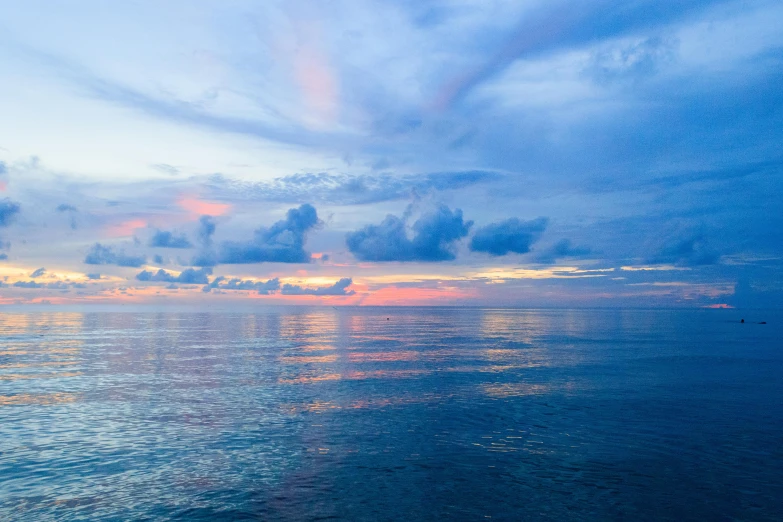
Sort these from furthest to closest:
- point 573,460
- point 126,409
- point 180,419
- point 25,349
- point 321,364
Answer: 1. point 25,349
2. point 321,364
3. point 126,409
4. point 180,419
5. point 573,460

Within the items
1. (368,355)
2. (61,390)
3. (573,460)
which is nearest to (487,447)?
(573,460)

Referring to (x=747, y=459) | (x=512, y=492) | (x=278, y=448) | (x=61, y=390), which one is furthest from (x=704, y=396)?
(x=61, y=390)

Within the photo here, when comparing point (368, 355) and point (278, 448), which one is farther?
point (368, 355)

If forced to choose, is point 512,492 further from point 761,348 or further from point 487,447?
point 761,348

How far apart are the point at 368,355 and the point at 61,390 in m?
36.6

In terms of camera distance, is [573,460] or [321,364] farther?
[321,364]

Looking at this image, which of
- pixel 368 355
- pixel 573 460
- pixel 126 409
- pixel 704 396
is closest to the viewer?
pixel 573 460

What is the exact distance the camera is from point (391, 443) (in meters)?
28.3

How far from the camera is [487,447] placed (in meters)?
27.5

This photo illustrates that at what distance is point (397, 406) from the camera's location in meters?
37.6

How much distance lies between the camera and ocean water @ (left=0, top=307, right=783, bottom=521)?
803 inches

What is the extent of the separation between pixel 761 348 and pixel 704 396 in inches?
2035

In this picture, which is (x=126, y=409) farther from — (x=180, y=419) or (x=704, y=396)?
(x=704, y=396)

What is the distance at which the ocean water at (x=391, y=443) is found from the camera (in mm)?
20391
